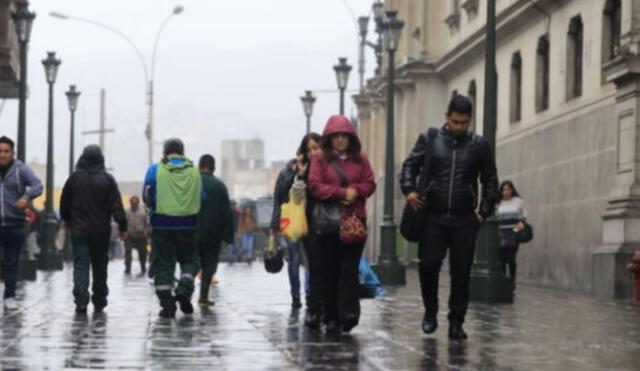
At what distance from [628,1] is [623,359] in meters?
14.4

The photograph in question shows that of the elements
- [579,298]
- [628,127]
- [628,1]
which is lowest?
[579,298]

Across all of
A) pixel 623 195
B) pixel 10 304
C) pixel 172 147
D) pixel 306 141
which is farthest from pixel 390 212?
pixel 306 141

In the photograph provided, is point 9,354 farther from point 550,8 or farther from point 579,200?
point 550,8

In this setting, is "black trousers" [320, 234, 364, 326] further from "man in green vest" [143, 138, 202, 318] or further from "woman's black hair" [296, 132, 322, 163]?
"man in green vest" [143, 138, 202, 318]

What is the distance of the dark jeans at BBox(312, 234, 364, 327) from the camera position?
49.9 feet

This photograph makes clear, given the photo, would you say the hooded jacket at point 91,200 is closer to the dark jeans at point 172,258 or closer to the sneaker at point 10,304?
the dark jeans at point 172,258

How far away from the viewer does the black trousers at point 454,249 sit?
1461cm

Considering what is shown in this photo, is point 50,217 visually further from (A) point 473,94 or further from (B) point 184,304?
(B) point 184,304

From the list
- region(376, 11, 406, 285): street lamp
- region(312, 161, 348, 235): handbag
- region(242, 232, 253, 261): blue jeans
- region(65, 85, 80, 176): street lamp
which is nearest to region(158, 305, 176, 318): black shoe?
region(312, 161, 348, 235): handbag

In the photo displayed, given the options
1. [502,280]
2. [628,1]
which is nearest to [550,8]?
[628,1]

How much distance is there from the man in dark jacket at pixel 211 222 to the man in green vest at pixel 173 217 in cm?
270

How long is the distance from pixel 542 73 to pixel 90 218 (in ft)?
60.3

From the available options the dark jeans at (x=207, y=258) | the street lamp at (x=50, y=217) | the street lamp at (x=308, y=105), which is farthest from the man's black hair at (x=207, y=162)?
the street lamp at (x=308, y=105)

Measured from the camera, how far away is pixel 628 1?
2694 cm
